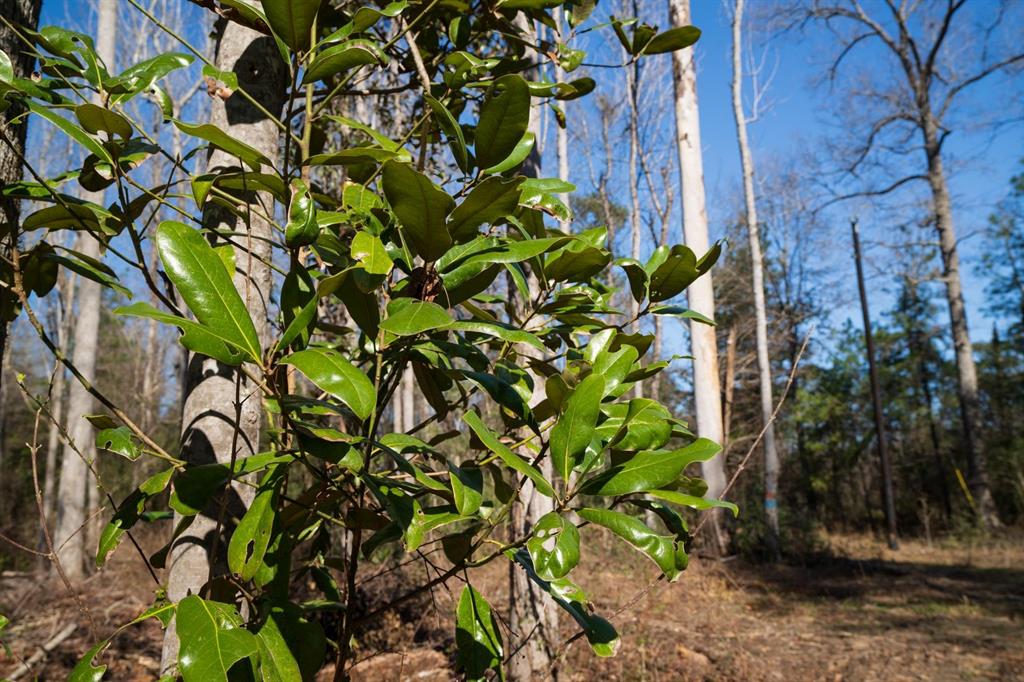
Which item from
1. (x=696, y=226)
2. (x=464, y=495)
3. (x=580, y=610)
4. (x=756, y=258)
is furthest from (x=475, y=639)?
(x=756, y=258)

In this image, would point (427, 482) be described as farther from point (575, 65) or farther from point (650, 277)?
point (575, 65)

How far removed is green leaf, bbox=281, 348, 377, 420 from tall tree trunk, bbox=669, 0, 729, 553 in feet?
21.6

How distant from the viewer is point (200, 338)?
1.79 ft

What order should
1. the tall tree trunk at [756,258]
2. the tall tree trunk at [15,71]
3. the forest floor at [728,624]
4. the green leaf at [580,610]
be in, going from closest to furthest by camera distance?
1. the green leaf at [580,610]
2. the tall tree trunk at [15,71]
3. the forest floor at [728,624]
4. the tall tree trunk at [756,258]

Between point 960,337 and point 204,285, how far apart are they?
15301 millimetres

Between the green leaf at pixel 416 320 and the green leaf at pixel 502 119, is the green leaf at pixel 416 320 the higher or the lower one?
the lower one

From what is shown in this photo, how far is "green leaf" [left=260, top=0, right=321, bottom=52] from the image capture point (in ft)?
2.21

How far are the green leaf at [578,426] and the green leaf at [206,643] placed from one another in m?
0.36

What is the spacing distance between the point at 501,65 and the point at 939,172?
50.4 feet

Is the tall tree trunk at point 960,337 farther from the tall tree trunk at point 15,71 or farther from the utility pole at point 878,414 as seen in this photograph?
the tall tree trunk at point 15,71

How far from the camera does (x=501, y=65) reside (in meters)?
1.21

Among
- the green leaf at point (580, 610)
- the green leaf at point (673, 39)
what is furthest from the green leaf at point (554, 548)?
the green leaf at point (673, 39)

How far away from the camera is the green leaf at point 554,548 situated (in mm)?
595

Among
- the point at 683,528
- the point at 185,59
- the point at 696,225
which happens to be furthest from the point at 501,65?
the point at 696,225
